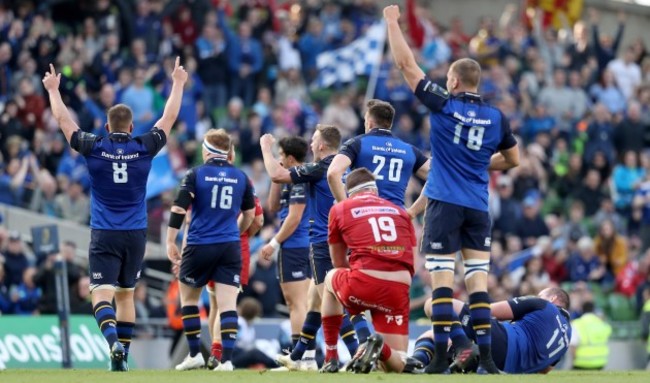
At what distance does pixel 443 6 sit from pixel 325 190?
21257mm

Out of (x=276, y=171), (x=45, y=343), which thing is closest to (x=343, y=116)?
(x=45, y=343)

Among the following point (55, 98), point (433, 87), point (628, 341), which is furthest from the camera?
point (628, 341)

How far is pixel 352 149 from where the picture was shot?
14867 millimetres

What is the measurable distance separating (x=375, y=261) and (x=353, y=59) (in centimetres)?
1675

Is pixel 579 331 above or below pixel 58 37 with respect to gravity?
below

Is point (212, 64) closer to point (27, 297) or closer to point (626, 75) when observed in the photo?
point (27, 297)

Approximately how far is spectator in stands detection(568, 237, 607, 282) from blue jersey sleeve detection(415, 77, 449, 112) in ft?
47.6

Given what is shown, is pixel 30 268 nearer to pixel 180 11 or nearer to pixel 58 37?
pixel 58 37

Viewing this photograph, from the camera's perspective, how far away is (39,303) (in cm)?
Answer: 2144

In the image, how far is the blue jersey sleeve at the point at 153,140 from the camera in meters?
15.4

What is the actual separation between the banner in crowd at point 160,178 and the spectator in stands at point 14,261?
3.52 meters

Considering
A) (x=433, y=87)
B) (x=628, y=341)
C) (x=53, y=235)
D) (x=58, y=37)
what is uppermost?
(x=58, y=37)

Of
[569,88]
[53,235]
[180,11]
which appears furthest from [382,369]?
[569,88]

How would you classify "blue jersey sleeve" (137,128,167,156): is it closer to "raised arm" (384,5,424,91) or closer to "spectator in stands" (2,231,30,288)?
"raised arm" (384,5,424,91)
